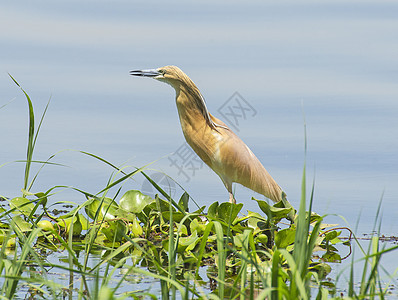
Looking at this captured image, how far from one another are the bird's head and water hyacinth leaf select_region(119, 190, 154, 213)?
3.27ft

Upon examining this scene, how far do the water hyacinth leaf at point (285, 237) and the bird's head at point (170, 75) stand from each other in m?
1.53

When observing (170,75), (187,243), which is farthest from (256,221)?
(170,75)

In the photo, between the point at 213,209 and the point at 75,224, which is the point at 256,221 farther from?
the point at 75,224

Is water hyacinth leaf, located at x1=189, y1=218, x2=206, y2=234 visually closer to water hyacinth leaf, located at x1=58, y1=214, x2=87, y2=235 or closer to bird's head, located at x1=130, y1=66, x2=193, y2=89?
water hyacinth leaf, located at x1=58, y1=214, x2=87, y2=235

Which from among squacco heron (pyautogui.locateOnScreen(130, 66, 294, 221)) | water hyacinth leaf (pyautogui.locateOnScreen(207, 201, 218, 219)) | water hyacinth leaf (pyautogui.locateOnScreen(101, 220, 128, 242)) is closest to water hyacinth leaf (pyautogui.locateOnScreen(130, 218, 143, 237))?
water hyacinth leaf (pyautogui.locateOnScreen(101, 220, 128, 242))

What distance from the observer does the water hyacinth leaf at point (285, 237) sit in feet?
11.5

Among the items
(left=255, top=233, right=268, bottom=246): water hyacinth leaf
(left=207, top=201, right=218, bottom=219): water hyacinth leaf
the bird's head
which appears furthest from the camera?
the bird's head

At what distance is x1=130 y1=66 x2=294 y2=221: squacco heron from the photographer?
4.67 m

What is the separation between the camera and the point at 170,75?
4617 millimetres

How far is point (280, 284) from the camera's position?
7.50 feet

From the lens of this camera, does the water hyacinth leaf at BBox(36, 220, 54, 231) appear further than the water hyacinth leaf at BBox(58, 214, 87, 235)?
No

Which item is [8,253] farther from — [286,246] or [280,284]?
[280,284]

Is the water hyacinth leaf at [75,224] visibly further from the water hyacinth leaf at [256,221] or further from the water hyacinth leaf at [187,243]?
the water hyacinth leaf at [256,221]

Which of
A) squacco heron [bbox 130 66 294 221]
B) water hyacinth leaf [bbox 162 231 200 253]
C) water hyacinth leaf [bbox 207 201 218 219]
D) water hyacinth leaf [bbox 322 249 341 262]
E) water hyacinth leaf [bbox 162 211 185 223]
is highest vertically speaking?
squacco heron [bbox 130 66 294 221]
